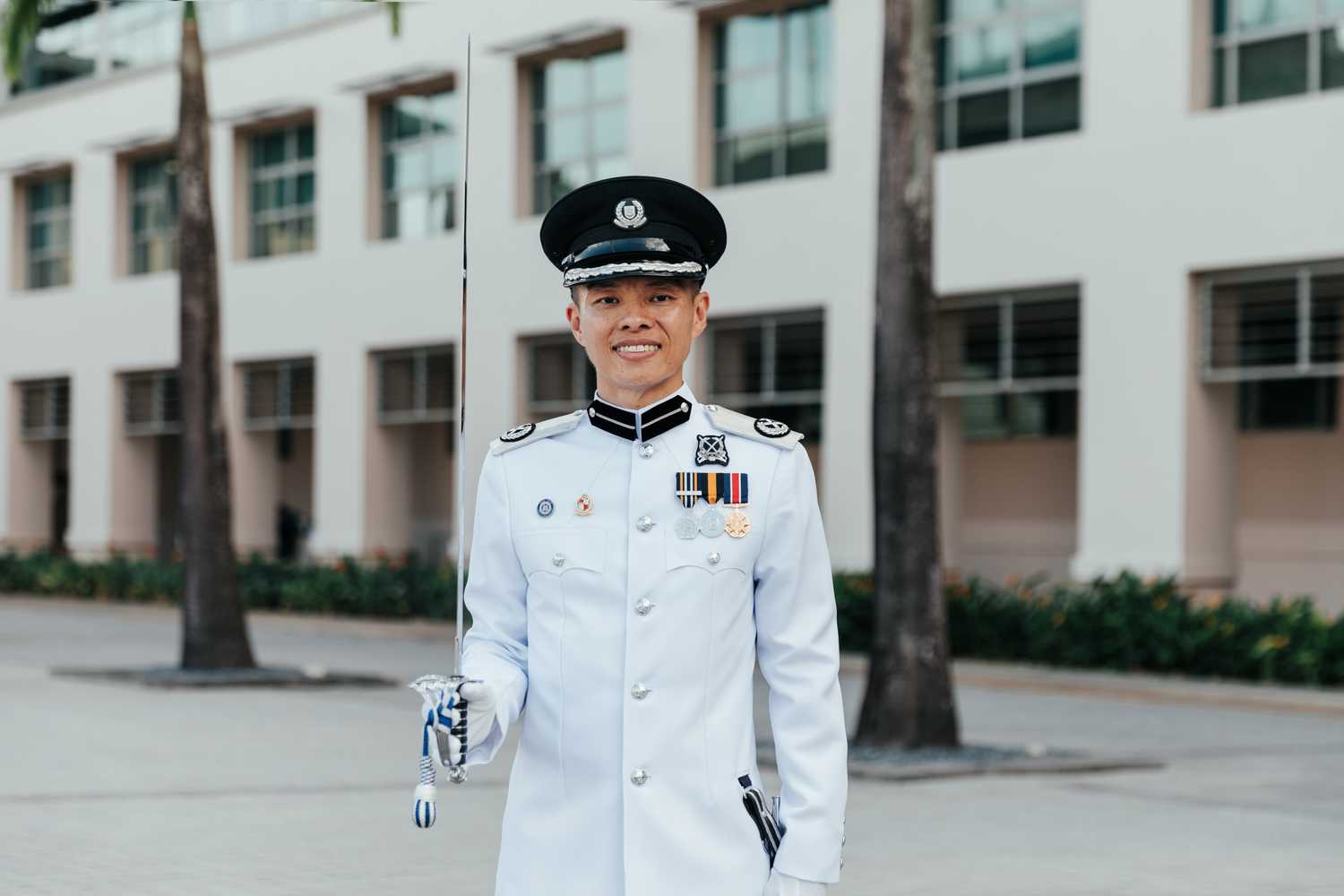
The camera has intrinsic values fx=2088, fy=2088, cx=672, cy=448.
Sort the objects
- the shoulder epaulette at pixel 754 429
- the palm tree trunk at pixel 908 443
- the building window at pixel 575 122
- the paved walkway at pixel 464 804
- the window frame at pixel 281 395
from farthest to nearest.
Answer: the window frame at pixel 281 395 < the building window at pixel 575 122 < the palm tree trunk at pixel 908 443 < the paved walkway at pixel 464 804 < the shoulder epaulette at pixel 754 429

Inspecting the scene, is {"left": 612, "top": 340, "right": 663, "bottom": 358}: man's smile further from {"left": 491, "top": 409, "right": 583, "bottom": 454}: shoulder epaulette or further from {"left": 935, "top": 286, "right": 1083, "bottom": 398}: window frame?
{"left": 935, "top": 286, "right": 1083, "bottom": 398}: window frame

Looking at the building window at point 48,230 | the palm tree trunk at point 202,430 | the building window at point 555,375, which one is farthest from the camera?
the building window at point 48,230

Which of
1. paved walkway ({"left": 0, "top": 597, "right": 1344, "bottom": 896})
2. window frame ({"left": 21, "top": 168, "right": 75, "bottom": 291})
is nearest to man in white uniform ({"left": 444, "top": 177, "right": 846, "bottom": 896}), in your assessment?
paved walkway ({"left": 0, "top": 597, "right": 1344, "bottom": 896})

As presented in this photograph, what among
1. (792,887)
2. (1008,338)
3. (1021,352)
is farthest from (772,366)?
(792,887)

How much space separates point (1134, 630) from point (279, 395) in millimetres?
18598

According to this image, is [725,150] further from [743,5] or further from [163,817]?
[163,817]

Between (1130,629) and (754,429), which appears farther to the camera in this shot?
(1130,629)

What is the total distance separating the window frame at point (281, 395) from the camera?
34656 millimetres

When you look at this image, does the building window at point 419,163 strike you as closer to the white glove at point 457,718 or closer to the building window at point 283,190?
the building window at point 283,190

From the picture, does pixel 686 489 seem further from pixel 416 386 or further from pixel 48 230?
pixel 48 230

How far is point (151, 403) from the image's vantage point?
3816cm

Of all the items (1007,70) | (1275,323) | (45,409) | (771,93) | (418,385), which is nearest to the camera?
(1275,323)

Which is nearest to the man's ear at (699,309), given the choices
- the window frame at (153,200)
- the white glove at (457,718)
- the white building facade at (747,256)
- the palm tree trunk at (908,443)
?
the white glove at (457,718)

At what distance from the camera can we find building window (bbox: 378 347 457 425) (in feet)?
104
